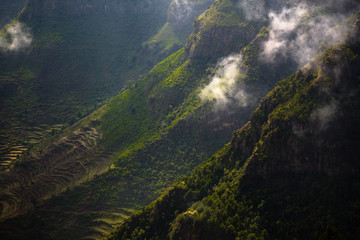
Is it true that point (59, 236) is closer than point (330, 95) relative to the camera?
No

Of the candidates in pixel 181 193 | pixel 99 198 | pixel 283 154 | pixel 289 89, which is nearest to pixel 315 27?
pixel 289 89

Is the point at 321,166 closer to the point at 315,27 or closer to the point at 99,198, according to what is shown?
the point at 315,27

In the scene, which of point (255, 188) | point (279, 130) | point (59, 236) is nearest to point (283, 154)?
point (279, 130)

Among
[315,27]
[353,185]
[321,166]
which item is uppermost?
[315,27]

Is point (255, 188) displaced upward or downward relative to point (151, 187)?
downward

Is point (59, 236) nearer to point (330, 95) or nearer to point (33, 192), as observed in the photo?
point (33, 192)

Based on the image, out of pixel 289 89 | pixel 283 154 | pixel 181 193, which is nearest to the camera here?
pixel 283 154

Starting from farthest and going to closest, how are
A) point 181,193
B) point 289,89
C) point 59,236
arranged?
point 59,236
point 181,193
point 289,89
